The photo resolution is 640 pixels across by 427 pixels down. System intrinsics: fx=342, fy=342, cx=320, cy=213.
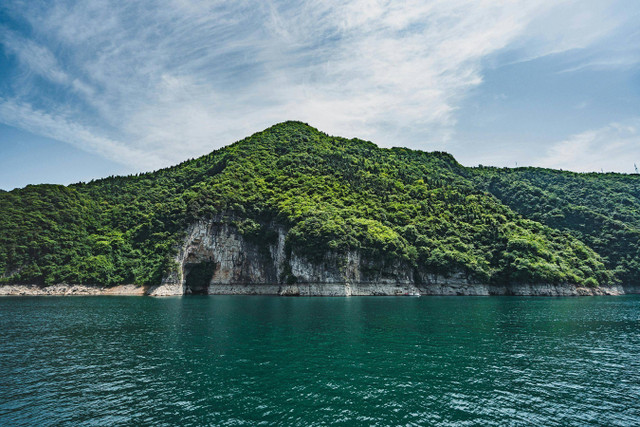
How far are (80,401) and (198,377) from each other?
20.8ft

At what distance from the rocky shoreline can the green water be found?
5785cm

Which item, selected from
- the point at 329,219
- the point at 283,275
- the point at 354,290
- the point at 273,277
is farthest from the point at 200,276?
the point at 354,290

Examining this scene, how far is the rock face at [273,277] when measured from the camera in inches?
3925

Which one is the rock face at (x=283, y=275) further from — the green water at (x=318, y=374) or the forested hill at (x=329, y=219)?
the green water at (x=318, y=374)

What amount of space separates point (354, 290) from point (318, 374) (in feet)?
256

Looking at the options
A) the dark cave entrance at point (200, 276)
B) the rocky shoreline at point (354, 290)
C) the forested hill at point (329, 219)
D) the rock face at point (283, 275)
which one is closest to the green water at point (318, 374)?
the rock face at point (283, 275)

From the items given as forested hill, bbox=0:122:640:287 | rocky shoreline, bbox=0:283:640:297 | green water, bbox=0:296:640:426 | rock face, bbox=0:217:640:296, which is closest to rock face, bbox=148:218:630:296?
rock face, bbox=0:217:640:296

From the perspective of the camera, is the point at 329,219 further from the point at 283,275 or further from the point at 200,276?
the point at 200,276

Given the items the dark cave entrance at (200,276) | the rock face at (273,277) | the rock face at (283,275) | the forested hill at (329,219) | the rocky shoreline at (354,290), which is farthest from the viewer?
the dark cave entrance at (200,276)

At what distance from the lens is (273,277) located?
114 m

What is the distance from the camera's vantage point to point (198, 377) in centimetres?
2217

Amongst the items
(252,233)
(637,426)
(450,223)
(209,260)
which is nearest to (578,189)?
(450,223)

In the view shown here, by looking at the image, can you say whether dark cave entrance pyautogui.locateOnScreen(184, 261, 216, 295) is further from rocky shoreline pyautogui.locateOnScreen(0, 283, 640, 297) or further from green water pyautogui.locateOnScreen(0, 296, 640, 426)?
green water pyautogui.locateOnScreen(0, 296, 640, 426)

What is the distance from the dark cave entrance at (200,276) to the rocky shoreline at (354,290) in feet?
16.8
